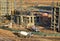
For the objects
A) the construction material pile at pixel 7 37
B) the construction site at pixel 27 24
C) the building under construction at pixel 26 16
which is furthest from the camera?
the building under construction at pixel 26 16

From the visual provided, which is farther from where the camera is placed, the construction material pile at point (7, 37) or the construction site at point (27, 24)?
the construction site at point (27, 24)

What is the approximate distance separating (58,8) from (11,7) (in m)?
2.48

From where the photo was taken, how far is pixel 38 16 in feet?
30.9

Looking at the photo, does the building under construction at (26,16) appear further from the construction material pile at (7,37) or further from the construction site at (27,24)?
the construction material pile at (7,37)

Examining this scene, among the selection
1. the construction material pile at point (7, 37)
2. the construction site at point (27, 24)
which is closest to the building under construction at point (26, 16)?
the construction site at point (27, 24)

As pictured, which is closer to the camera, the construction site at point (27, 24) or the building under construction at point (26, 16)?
the construction site at point (27, 24)

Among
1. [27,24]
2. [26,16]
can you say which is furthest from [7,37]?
[26,16]

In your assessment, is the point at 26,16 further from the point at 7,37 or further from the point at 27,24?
the point at 7,37

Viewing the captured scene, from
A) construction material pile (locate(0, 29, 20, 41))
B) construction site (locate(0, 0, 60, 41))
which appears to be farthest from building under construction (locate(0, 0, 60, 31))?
construction material pile (locate(0, 29, 20, 41))

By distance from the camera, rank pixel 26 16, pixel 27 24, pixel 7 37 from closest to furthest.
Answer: pixel 7 37 < pixel 27 24 < pixel 26 16

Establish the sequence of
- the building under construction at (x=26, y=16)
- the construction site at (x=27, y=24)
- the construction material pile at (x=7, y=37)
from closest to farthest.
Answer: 1. the construction material pile at (x=7, y=37)
2. the construction site at (x=27, y=24)
3. the building under construction at (x=26, y=16)

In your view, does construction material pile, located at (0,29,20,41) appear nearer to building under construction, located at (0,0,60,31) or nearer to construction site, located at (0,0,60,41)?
construction site, located at (0,0,60,41)

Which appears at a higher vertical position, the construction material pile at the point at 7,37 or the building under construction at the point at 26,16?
the building under construction at the point at 26,16

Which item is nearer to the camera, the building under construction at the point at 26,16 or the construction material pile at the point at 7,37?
the construction material pile at the point at 7,37
